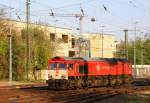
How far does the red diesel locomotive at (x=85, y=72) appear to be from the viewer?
39.4 m

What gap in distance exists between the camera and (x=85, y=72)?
42.4 meters

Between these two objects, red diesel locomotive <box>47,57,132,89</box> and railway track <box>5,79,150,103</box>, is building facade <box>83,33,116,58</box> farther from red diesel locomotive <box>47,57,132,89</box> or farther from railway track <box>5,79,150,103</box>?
railway track <box>5,79,150,103</box>

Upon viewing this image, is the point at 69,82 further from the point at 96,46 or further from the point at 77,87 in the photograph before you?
the point at 96,46

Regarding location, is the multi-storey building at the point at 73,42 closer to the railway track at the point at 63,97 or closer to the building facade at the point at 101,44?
the building facade at the point at 101,44

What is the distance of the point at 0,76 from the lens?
62062mm

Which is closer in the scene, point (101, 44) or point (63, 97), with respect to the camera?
point (63, 97)

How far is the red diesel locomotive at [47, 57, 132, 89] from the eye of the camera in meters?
39.4

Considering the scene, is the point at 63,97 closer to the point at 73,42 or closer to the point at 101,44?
the point at 73,42

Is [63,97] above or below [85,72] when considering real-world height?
below

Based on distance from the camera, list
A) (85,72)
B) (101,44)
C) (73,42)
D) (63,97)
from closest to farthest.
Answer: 1. (63,97)
2. (85,72)
3. (73,42)
4. (101,44)

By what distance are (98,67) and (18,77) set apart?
21.2 m

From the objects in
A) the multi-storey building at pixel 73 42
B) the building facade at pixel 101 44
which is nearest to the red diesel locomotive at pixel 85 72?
the multi-storey building at pixel 73 42

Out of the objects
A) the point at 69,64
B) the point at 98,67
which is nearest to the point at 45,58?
the point at 98,67

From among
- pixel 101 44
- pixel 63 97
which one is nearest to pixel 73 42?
pixel 101 44
